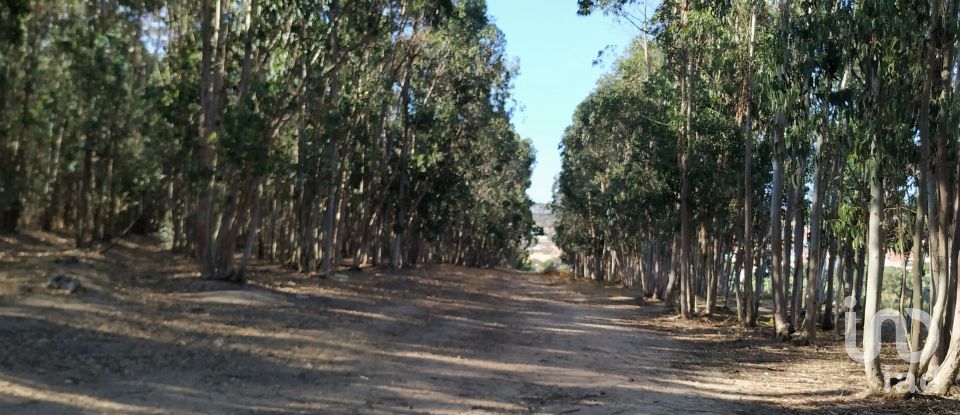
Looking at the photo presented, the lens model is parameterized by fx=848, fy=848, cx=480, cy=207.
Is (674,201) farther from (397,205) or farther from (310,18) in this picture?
(397,205)

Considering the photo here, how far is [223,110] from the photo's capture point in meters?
20.8

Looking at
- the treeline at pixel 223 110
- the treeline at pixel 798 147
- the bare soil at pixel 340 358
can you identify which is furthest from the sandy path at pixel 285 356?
the treeline at pixel 798 147

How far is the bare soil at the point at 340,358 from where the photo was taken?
914 centimetres

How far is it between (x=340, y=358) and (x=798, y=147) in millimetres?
8900

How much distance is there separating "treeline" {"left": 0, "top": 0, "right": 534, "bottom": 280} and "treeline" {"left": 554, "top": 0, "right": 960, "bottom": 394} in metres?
7.50

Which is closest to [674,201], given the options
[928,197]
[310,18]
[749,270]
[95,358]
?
[749,270]

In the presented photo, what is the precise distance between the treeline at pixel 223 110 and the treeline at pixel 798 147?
7500 mm

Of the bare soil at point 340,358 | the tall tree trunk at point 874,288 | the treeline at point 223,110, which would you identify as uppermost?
the treeline at point 223,110

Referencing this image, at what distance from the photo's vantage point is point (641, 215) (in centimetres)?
3700

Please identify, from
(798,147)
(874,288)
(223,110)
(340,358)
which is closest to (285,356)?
(340,358)

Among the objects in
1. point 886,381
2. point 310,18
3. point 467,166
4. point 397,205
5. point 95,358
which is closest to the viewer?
point 95,358

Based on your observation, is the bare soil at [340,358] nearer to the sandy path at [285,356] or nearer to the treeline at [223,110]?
the sandy path at [285,356]

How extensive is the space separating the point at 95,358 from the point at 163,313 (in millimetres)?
4639

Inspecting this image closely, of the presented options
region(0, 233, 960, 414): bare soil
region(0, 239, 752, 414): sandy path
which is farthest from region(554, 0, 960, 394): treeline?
region(0, 239, 752, 414): sandy path
